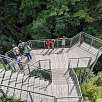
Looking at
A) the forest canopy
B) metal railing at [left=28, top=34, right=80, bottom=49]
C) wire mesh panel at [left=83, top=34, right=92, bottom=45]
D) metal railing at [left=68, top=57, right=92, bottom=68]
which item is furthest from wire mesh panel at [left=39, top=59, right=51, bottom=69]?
the forest canopy

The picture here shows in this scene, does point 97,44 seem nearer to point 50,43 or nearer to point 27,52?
point 50,43

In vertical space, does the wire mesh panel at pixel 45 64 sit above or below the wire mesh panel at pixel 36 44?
below

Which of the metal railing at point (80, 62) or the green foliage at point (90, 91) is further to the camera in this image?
the green foliage at point (90, 91)

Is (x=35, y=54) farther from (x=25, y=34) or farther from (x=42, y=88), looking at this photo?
(x=25, y=34)

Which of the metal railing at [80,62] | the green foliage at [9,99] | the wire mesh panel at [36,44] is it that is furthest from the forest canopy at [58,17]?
the green foliage at [9,99]

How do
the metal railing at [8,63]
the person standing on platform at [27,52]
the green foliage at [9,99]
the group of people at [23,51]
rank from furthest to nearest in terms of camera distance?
the person standing on platform at [27,52] < the group of people at [23,51] < the metal railing at [8,63] < the green foliage at [9,99]

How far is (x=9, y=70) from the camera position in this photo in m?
18.0

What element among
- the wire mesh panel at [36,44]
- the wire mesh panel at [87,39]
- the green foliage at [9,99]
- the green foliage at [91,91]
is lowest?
the green foliage at [91,91]

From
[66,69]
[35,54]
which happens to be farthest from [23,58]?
[66,69]

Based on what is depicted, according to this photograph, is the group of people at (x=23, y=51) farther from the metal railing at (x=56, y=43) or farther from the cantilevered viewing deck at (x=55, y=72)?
the metal railing at (x=56, y=43)

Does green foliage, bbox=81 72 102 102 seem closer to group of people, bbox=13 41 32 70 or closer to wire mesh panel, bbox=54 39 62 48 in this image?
wire mesh panel, bbox=54 39 62 48

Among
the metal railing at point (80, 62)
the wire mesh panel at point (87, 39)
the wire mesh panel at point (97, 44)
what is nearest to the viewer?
the metal railing at point (80, 62)

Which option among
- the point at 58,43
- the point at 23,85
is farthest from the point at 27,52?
the point at 23,85

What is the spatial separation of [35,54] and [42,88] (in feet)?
14.8
